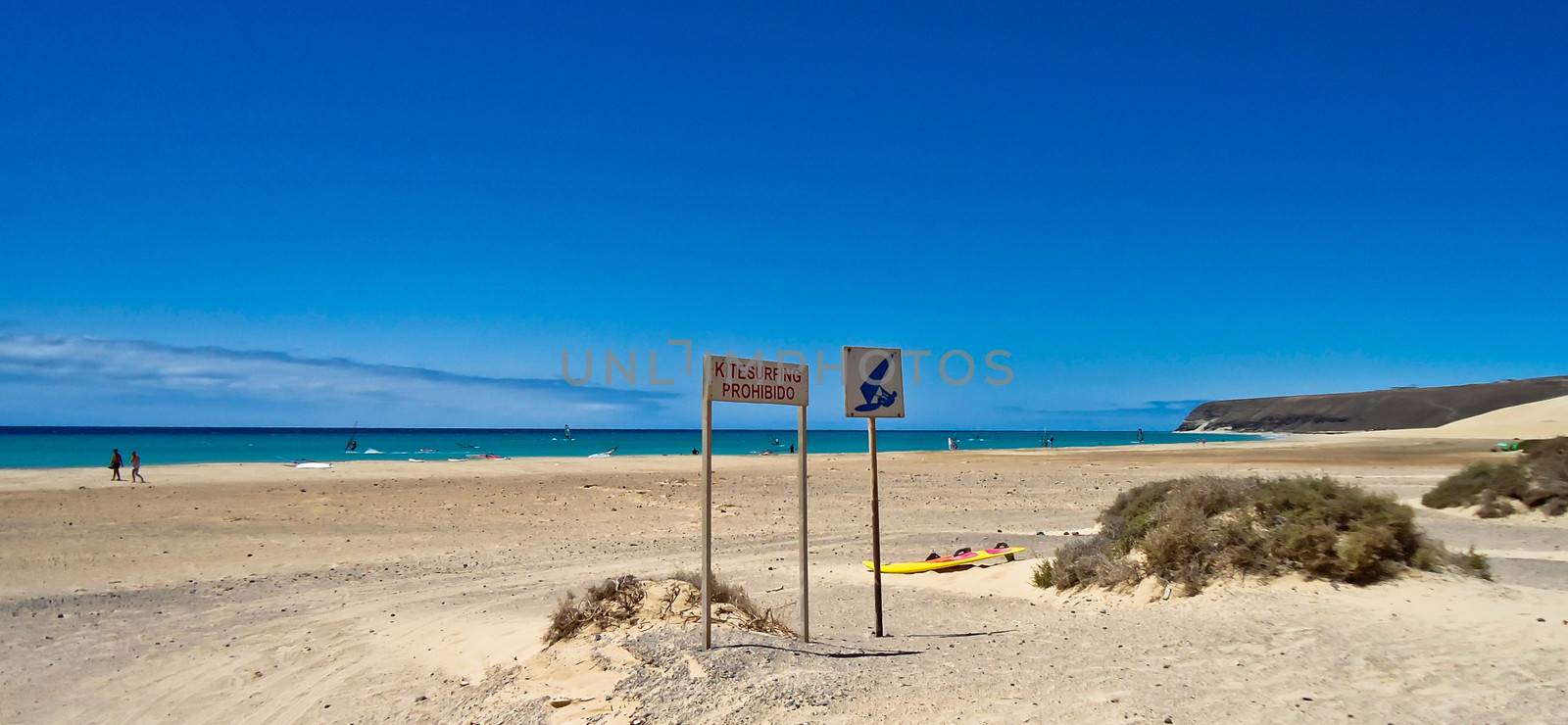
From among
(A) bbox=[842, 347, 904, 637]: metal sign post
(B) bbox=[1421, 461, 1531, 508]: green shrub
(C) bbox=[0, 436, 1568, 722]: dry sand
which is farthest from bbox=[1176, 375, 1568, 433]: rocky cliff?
(A) bbox=[842, 347, 904, 637]: metal sign post

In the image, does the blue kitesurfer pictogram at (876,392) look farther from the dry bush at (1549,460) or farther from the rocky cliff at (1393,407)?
the rocky cliff at (1393,407)

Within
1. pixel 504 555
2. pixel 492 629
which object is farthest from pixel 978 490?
pixel 492 629

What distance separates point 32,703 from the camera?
284 inches

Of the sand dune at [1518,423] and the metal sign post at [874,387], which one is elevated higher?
the sand dune at [1518,423]

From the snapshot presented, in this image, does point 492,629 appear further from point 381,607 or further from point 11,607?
point 11,607

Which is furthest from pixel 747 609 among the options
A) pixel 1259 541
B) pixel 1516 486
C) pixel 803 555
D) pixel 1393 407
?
pixel 1393 407

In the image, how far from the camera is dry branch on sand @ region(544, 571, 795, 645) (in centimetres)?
729

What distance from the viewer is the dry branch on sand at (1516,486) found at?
15992 mm

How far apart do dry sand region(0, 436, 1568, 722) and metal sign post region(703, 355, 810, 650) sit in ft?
1.68

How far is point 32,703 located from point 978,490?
23.0 m

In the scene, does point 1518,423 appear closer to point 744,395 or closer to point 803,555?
point 803,555

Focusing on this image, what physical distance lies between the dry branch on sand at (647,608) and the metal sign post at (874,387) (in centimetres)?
114

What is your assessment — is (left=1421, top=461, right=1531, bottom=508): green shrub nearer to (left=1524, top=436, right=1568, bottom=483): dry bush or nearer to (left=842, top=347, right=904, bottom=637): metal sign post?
(left=1524, top=436, right=1568, bottom=483): dry bush

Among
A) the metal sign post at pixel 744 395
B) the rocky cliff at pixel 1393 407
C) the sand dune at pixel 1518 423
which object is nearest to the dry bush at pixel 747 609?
the metal sign post at pixel 744 395
